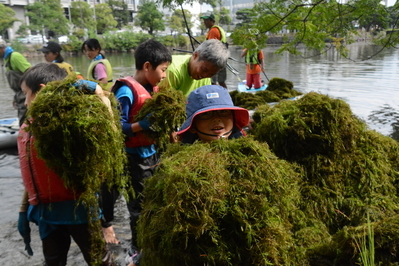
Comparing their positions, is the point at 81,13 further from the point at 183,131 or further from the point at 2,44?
the point at 183,131

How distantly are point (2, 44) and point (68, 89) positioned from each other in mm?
6945

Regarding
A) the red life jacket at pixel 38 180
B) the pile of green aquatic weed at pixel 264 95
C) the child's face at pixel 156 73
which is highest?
the child's face at pixel 156 73

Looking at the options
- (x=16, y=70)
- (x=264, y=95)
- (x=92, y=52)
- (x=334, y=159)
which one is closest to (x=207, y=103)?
(x=334, y=159)

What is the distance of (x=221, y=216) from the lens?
4.71ft

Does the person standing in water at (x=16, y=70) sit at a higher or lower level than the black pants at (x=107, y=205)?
higher

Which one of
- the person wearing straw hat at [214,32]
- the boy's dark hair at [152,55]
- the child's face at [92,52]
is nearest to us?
the boy's dark hair at [152,55]

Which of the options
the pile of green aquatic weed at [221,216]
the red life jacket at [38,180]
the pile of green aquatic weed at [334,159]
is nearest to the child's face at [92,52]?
the red life jacket at [38,180]

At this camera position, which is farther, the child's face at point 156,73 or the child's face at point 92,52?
the child's face at point 92,52

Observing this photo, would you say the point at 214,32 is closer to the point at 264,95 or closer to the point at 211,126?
the point at 264,95

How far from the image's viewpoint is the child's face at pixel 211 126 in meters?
2.46

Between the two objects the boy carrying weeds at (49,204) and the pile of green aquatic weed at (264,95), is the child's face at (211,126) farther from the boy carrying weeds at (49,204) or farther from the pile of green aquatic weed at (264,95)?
the pile of green aquatic weed at (264,95)

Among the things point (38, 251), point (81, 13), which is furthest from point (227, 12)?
point (38, 251)

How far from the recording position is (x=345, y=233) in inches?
59.8

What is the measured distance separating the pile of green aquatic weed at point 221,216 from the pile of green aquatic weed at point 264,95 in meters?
6.50
